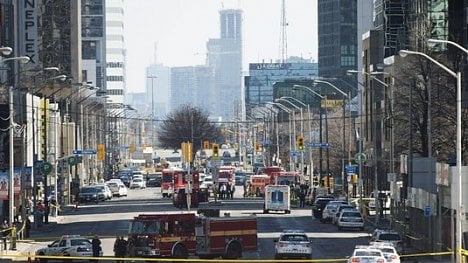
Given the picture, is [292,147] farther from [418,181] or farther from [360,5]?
[418,181]

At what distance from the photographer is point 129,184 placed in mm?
170125

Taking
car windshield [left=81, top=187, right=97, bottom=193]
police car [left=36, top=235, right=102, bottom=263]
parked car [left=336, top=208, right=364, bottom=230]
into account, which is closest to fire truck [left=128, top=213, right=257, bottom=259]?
police car [left=36, top=235, right=102, bottom=263]

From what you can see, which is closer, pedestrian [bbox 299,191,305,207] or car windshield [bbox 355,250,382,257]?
car windshield [bbox 355,250,382,257]

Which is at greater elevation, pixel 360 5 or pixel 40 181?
pixel 360 5

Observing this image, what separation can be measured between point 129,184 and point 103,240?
96778mm

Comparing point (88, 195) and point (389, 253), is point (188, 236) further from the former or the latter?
point (88, 195)

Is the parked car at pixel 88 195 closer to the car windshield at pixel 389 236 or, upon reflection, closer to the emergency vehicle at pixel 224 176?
the emergency vehicle at pixel 224 176

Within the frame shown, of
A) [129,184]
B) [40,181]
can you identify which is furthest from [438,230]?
[129,184]

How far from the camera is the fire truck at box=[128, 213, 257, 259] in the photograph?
59188 millimetres

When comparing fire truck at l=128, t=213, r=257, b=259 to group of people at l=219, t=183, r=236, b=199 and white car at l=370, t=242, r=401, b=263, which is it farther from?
group of people at l=219, t=183, r=236, b=199

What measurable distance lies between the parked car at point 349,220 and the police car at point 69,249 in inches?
959

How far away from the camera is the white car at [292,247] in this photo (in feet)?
192

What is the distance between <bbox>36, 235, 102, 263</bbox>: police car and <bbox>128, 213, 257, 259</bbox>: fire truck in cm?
200

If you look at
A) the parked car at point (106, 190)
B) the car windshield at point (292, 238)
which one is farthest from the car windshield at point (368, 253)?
the parked car at point (106, 190)
